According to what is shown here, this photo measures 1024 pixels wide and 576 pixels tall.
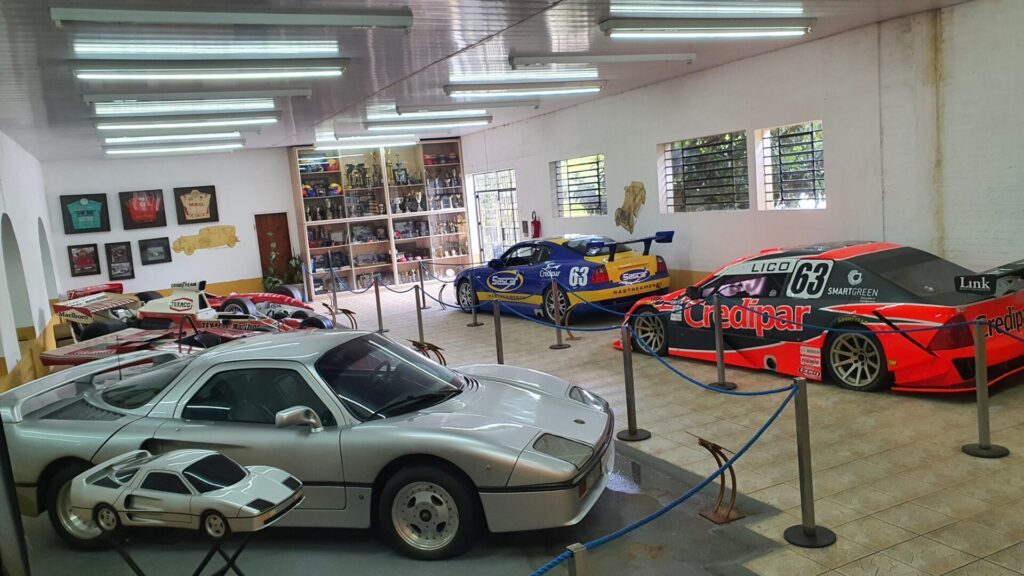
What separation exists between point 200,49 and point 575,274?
244 inches

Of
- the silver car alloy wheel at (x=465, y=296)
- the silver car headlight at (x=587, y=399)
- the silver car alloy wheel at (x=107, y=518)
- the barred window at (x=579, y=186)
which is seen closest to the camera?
the silver car alloy wheel at (x=107, y=518)

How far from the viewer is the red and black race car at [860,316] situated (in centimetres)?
636

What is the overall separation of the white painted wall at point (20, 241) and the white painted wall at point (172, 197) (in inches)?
116

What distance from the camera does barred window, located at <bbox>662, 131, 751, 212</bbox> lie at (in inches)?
472

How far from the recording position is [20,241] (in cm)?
1162

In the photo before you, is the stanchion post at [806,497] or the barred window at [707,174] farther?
the barred window at [707,174]

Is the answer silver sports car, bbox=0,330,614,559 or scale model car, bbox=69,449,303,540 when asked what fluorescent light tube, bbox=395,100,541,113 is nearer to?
silver sports car, bbox=0,330,614,559

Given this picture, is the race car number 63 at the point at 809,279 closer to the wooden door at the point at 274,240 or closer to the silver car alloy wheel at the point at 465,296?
the silver car alloy wheel at the point at 465,296

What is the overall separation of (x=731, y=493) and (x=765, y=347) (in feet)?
10.4

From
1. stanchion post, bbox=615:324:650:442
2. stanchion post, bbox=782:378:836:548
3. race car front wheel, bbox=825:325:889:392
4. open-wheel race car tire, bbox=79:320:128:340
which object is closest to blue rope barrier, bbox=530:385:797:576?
stanchion post, bbox=782:378:836:548

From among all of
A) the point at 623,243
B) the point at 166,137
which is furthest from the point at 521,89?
the point at 166,137

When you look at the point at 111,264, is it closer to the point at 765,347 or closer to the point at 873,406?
the point at 765,347

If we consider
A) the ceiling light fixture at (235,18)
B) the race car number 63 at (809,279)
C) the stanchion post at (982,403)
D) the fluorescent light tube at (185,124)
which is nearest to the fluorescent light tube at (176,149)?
the fluorescent light tube at (185,124)

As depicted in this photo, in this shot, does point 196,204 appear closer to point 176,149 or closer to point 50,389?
point 176,149
